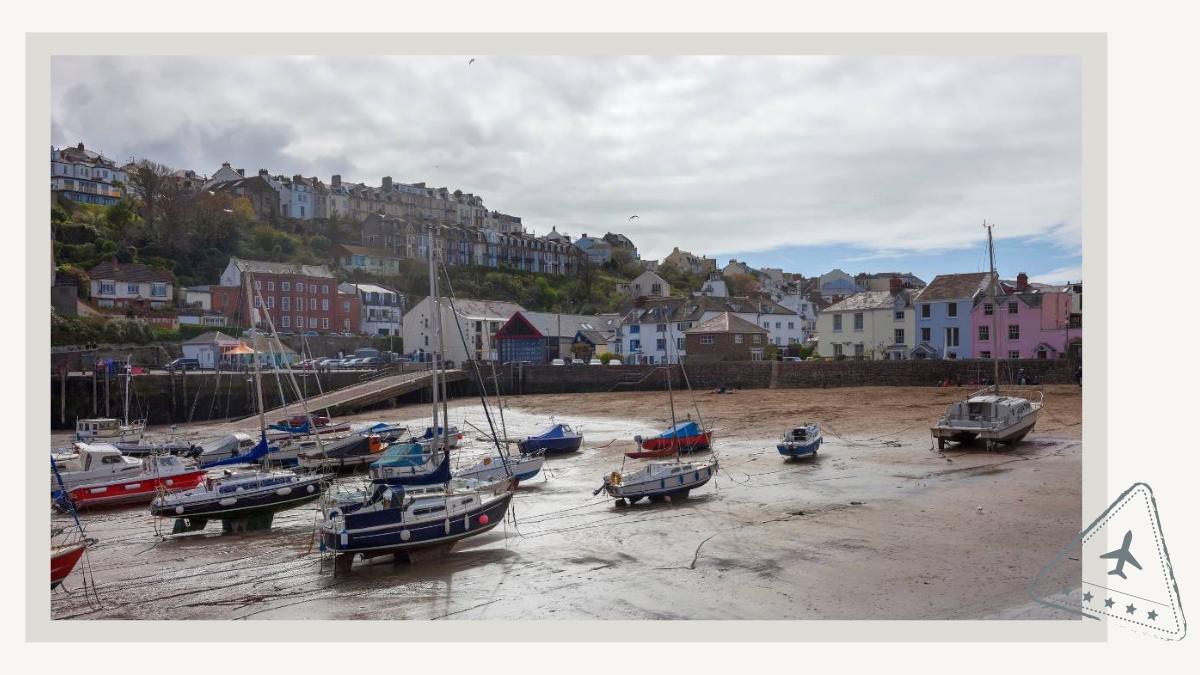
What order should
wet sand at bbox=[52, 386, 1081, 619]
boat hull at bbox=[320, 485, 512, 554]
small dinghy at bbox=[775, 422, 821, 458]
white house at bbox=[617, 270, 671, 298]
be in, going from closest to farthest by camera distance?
wet sand at bbox=[52, 386, 1081, 619] < boat hull at bbox=[320, 485, 512, 554] < small dinghy at bbox=[775, 422, 821, 458] < white house at bbox=[617, 270, 671, 298]

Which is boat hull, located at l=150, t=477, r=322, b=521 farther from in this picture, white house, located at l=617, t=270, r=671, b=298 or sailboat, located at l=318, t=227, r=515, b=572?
white house, located at l=617, t=270, r=671, b=298

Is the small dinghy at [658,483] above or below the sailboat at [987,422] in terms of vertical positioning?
below

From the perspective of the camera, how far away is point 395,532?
590 inches

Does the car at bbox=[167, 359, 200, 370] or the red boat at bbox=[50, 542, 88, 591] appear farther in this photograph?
the car at bbox=[167, 359, 200, 370]

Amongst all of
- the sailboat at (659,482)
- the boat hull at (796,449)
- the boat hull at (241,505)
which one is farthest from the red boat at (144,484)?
the boat hull at (796,449)

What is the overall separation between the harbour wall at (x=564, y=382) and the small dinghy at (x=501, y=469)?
18.6m

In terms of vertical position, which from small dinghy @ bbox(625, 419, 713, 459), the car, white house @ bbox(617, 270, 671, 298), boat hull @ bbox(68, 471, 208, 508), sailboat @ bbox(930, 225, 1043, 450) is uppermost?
white house @ bbox(617, 270, 671, 298)

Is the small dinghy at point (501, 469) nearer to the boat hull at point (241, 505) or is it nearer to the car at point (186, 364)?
the boat hull at point (241, 505)

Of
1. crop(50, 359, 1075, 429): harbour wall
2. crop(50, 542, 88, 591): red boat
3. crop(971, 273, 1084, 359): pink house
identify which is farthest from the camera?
crop(971, 273, 1084, 359): pink house

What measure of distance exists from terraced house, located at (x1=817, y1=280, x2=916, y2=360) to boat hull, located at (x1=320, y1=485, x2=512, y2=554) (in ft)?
115

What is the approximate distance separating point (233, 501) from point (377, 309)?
174 feet

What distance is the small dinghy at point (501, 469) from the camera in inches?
867

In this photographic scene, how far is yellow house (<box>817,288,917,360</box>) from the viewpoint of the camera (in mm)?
45781
